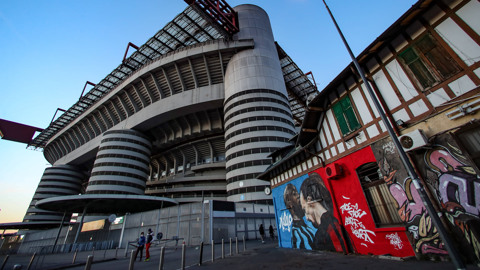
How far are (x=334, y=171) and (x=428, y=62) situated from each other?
5.06m

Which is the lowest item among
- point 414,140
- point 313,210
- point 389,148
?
point 313,210

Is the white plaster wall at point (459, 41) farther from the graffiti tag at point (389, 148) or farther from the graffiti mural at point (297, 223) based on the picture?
the graffiti mural at point (297, 223)

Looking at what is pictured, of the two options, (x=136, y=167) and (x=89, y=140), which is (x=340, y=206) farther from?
(x=89, y=140)

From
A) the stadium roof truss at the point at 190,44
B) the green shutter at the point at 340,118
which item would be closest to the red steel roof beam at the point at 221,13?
the stadium roof truss at the point at 190,44

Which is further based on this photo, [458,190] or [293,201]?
[293,201]

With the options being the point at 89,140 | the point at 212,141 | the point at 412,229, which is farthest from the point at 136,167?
the point at 412,229

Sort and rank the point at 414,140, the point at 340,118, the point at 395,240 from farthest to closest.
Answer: the point at 340,118
the point at 395,240
the point at 414,140

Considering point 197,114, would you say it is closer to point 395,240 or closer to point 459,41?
point 395,240

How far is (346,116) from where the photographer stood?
9.02 meters

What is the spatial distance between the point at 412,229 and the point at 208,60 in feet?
155

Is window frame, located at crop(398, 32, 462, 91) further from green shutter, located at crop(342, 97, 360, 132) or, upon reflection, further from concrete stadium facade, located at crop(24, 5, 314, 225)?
concrete stadium facade, located at crop(24, 5, 314, 225)

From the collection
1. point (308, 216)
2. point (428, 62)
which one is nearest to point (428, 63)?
point (428, 62)

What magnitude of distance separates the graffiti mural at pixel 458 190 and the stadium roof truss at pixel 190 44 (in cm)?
3766

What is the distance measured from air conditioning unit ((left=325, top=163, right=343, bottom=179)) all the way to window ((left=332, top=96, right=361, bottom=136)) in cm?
156
